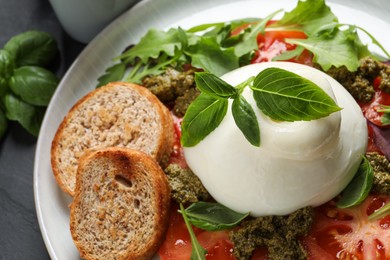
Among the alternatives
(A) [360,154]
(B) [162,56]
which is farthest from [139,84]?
(A) [360,154]

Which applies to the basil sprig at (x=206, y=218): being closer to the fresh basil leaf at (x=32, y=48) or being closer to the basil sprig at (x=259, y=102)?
the basil sprig at (x=259, y=102)

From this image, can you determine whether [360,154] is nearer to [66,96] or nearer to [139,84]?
[139,84]

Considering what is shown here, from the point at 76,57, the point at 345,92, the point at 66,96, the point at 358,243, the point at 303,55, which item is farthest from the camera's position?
the point at 76,57

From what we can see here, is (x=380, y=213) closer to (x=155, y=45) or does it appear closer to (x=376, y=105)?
(x=376, y=105)

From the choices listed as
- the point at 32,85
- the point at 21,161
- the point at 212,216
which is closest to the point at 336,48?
the point at 212,216

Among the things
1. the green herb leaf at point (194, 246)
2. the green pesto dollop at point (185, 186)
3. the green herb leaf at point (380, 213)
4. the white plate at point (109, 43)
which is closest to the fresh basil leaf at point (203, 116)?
the green pesto dollop at point (185, 186)

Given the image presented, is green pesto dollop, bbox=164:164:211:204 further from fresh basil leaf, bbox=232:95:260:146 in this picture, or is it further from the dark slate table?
the dark slate table
